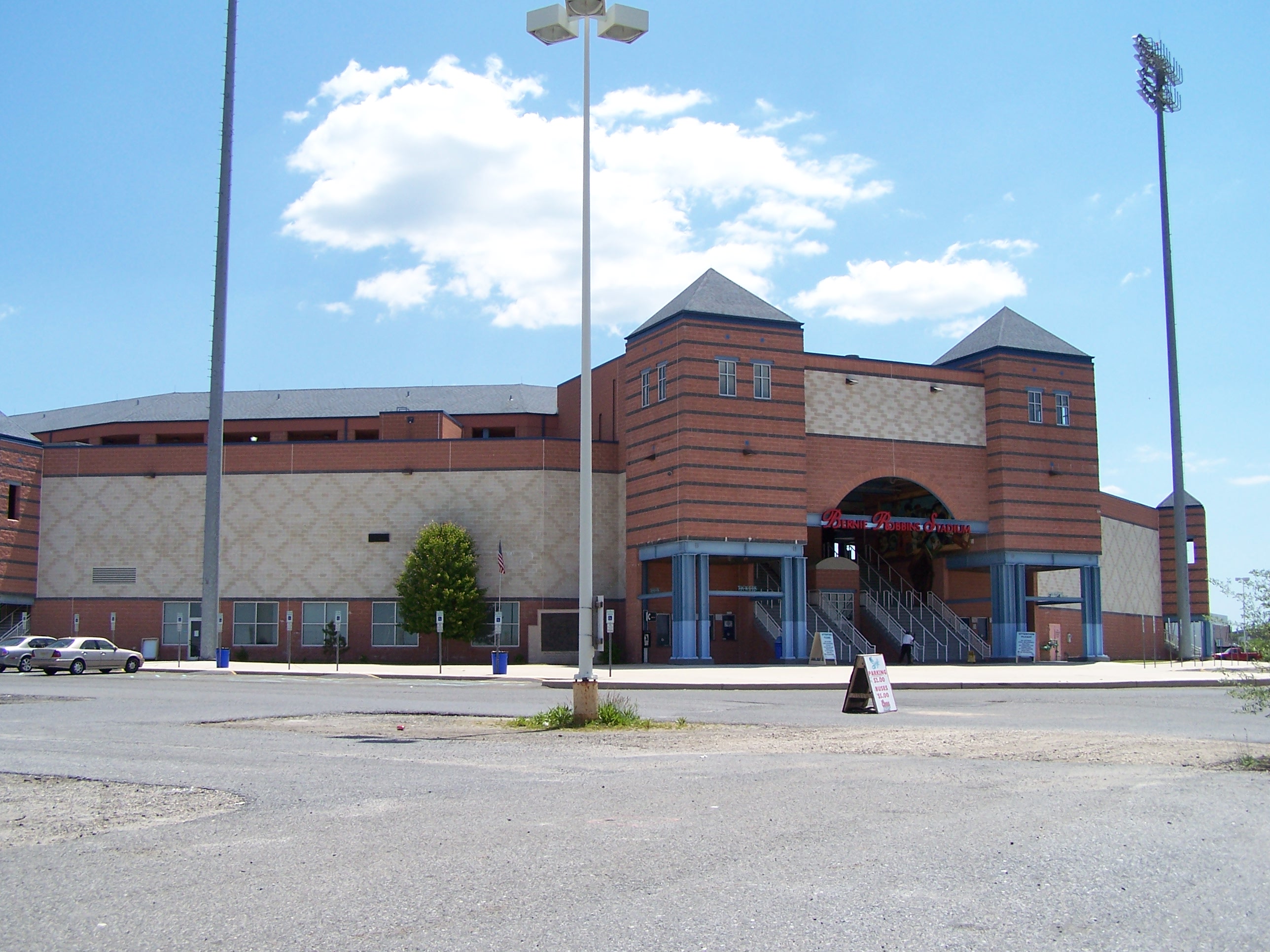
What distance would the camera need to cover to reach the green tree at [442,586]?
5028 cm

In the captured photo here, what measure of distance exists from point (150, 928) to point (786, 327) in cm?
4425

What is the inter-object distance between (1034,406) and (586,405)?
39.4m

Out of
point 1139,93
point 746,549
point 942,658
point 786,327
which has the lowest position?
point 942,658

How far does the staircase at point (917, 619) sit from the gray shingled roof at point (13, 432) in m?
39.5

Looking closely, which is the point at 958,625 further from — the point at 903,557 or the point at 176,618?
the point at 176,618

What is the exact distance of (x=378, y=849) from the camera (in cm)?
812

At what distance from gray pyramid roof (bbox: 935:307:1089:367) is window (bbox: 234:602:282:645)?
3320 centimetres

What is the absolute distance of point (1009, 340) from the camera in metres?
53.5

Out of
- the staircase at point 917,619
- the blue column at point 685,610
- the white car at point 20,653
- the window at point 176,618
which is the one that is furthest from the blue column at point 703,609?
the window at point 176,618

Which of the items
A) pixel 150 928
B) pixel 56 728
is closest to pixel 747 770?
pixel 150 928

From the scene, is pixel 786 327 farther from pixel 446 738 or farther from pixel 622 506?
pixel 446 738

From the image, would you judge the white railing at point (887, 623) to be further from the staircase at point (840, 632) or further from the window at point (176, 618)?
the window at point (176, 618)

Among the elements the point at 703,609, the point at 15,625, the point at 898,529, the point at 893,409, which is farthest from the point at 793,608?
the point at 15,625

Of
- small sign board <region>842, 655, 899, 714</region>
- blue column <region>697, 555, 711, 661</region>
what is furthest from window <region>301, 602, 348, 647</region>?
small sign board <region>842, 655, 899, 714</region>
